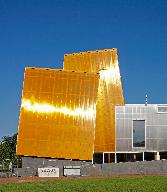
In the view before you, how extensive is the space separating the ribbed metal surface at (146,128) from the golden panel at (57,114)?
210 inches

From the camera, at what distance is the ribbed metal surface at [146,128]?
A: 242 feet

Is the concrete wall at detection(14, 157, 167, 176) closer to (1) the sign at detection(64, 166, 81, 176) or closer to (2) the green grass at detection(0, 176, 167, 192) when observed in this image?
(1) the sign at detection(64, 166, 81, 176)

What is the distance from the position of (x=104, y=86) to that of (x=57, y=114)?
36.5 ft

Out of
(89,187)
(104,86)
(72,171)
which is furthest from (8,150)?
(89,187)

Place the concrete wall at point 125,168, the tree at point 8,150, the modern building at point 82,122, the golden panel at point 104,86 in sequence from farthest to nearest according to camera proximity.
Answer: the tree at point 8,150, the golden panel at point 104,86, the modern building at point 82,122, the concrete wall at point 125,168

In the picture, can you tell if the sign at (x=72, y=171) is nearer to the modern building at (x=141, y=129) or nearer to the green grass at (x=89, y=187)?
the modern building at (x=141, y=129)

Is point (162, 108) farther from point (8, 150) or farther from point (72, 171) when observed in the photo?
point (8, 150)

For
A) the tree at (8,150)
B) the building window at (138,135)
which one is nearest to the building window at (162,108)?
the building window at (138,135)

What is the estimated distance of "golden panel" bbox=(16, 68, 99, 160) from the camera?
69812 mm

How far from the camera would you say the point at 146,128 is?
74.1 meters

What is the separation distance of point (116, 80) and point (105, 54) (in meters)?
5.13

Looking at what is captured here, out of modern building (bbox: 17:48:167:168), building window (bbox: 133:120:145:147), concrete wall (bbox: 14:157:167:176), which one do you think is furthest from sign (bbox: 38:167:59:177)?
building window (bbox: 133:120:145:147)

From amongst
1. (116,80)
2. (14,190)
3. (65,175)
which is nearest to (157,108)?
(116,80)

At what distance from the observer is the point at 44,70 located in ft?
240
